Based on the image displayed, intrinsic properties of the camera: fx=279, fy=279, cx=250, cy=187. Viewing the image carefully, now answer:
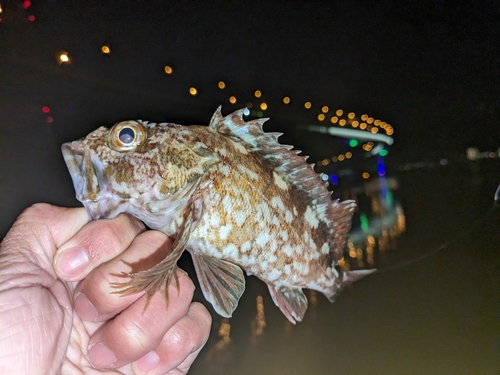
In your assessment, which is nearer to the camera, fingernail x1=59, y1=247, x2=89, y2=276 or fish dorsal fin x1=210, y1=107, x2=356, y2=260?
fingernail x1=59, y1=247, x2=89, y2=276

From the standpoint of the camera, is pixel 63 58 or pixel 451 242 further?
pixel 451 242

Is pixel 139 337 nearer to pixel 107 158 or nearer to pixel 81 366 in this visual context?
pixel 81 366

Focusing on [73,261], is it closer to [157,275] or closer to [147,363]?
[157,275]

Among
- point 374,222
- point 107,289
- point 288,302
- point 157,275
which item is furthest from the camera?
point 374,222

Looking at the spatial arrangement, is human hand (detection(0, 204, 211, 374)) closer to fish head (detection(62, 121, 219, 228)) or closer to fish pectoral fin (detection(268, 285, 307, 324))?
fish head (detection(62, 121, 219, 228))

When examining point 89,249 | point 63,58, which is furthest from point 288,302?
point 63,58

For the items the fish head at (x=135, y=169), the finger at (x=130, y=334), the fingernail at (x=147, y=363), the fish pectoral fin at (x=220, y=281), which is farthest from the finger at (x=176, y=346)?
the fish head at (x=135, y=169)

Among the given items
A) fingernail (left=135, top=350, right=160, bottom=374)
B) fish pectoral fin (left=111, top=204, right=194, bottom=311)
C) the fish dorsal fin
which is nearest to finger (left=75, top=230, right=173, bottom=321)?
fish pectoral fin (left=111, top=204, right=194, bottom=311)

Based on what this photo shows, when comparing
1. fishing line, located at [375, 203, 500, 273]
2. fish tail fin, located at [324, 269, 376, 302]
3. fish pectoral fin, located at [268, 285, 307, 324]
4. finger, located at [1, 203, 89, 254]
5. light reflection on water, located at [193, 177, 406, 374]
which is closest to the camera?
finger, located at [1, 203, 89, 254]
